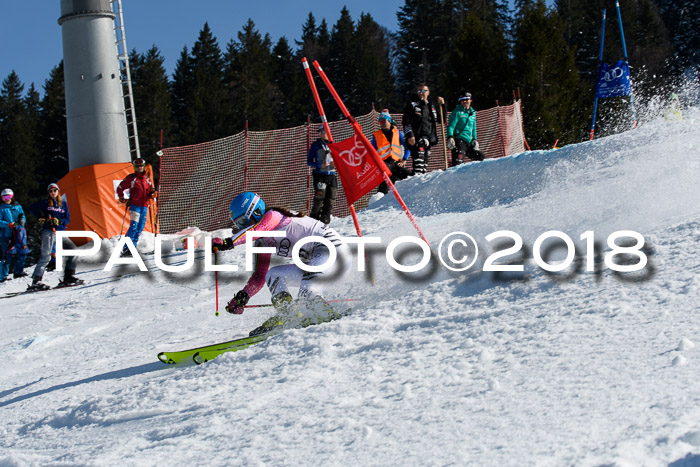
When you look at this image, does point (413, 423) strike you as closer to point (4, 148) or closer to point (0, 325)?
point (0, 325)

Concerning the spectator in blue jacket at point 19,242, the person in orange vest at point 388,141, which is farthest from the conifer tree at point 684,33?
the spectator in blue jacket at point 19,242

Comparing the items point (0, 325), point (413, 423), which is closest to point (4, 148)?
point (0, 325)

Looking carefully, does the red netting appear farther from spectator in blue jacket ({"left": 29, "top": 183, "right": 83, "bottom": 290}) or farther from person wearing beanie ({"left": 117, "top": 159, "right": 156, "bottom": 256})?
spectator in blue jacket ({"left": 29, "top": 183, "right": 83, "bottom": 290})

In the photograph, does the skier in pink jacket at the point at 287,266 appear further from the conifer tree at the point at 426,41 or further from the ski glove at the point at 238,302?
the conifer tree at the point at 426,41

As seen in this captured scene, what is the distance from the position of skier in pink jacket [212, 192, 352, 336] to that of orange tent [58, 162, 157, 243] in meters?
10.1

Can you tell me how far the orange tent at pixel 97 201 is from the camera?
624 inches

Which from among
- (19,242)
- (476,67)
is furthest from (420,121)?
(476,67)

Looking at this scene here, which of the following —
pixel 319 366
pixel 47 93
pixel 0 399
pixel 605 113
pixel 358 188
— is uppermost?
pixel 47 93

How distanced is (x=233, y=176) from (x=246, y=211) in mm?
10636

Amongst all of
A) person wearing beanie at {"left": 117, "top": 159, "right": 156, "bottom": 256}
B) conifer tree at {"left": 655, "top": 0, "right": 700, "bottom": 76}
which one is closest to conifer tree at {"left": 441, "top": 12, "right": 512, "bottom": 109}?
conifer tree at {"left": 655, "top": 0, "right": 700, "bottom": 76}

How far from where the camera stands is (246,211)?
589 centimetres

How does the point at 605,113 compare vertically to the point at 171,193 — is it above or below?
above

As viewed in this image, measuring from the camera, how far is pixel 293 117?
56.2 meters

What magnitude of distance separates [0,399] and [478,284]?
3992 millimetres
